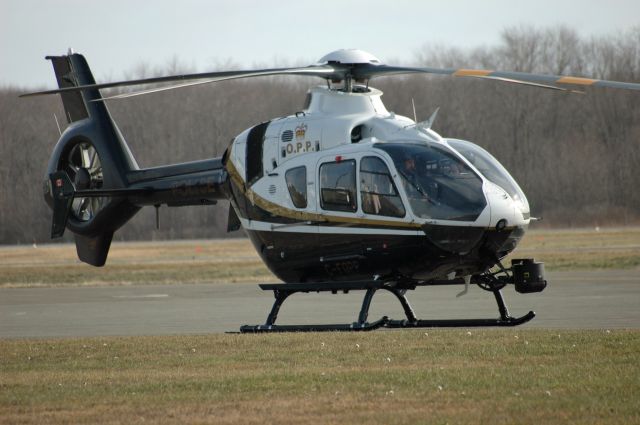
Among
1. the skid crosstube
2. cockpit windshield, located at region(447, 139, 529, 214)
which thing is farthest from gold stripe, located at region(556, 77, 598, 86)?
the skid crosstube

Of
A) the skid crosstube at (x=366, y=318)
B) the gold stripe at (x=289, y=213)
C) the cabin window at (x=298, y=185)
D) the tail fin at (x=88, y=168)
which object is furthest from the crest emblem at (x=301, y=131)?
the tail fin at (x=88, y=168)

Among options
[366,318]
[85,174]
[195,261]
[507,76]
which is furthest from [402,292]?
[195,261]

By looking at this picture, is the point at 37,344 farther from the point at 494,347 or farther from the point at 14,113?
the point at 14,113

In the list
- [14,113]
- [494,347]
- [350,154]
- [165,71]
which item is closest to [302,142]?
[350,154]

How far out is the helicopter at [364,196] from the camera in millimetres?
13797

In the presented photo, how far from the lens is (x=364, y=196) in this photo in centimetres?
1441

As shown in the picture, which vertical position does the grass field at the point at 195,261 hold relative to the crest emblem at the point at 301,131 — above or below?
below

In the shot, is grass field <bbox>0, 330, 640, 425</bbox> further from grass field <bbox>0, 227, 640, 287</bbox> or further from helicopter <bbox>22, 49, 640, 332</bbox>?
grass field <bbox>0, 227, 640, 287</bbox>

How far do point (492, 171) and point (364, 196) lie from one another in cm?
176

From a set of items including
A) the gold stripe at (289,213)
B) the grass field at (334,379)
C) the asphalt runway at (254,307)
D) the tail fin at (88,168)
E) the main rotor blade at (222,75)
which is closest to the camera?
the grass field at (334,379)

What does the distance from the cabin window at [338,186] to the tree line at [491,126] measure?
162ft

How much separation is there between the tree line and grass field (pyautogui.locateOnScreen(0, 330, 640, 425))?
50.9 metres

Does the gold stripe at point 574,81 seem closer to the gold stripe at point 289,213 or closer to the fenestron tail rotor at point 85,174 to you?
the gold stripe at point 289,213

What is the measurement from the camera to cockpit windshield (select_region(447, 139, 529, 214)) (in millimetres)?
13969
